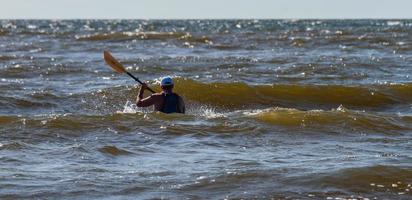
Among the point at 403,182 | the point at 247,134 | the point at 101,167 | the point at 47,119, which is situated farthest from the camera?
the point at 47,119

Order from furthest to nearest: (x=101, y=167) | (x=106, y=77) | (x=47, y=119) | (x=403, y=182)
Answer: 1. (x=106, y=77)
2. (x=47, y=119)
3. (x=101, y=167)
4. (x=403, y=182)

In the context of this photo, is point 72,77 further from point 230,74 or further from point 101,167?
point 101,167

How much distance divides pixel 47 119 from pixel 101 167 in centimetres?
393

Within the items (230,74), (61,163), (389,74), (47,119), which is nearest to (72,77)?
(230,74)

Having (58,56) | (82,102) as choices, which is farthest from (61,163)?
(58,56)

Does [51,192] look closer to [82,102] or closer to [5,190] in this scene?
Answer: [5,190]

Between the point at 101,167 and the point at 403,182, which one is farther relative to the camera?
the point at 101,167

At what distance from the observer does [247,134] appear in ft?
43.7

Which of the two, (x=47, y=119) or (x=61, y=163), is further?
(x=47, y=119)

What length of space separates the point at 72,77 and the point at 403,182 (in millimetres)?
15046

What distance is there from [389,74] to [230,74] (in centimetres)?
398

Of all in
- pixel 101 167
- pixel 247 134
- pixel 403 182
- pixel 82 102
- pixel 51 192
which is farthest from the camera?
pixel 82 102

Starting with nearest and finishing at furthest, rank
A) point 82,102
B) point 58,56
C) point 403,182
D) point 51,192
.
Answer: point 51,192 → point 403,182 → point 82,102 → point 58,56

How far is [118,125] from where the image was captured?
1400 centimetres
